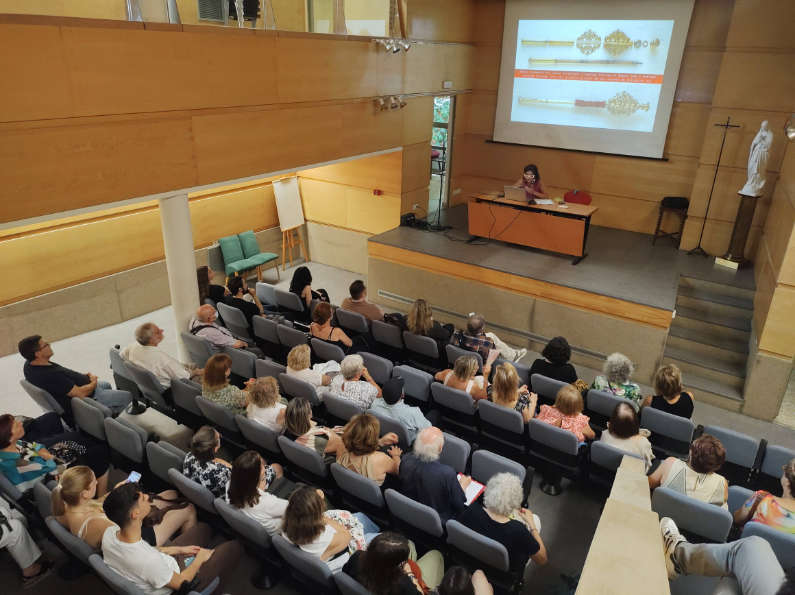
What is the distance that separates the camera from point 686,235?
8148mm

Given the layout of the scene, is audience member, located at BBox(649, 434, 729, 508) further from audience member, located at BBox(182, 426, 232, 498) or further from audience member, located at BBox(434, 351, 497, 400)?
audience member, located at BBox(182, 426, 232, 498)

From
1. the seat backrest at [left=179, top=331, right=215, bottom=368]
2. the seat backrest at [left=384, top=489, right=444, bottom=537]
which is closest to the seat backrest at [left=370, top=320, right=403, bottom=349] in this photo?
the seat backrest at [left=179, top=331, right=215, bottom=368]

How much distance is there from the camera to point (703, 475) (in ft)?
11.2

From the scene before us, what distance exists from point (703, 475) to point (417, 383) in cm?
223

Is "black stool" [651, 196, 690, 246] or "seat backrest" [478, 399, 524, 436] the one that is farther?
"black stool" [651, 196, 690, 246]

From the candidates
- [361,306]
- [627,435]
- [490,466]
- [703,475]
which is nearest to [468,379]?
[490,466]

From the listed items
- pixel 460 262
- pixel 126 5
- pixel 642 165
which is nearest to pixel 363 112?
pixel 460 262

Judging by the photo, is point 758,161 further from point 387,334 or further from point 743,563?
point 743,563

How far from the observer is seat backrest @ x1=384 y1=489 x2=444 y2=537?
10.2ft

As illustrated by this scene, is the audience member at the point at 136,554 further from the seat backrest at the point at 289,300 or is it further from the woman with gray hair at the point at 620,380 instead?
the seat backrest at the point at 289,300

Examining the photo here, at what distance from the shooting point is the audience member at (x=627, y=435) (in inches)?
151

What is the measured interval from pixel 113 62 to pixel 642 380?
6.34 meters

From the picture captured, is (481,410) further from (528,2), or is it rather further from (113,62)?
(528,2)

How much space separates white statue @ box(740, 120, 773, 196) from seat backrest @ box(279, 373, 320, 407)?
624 cm
